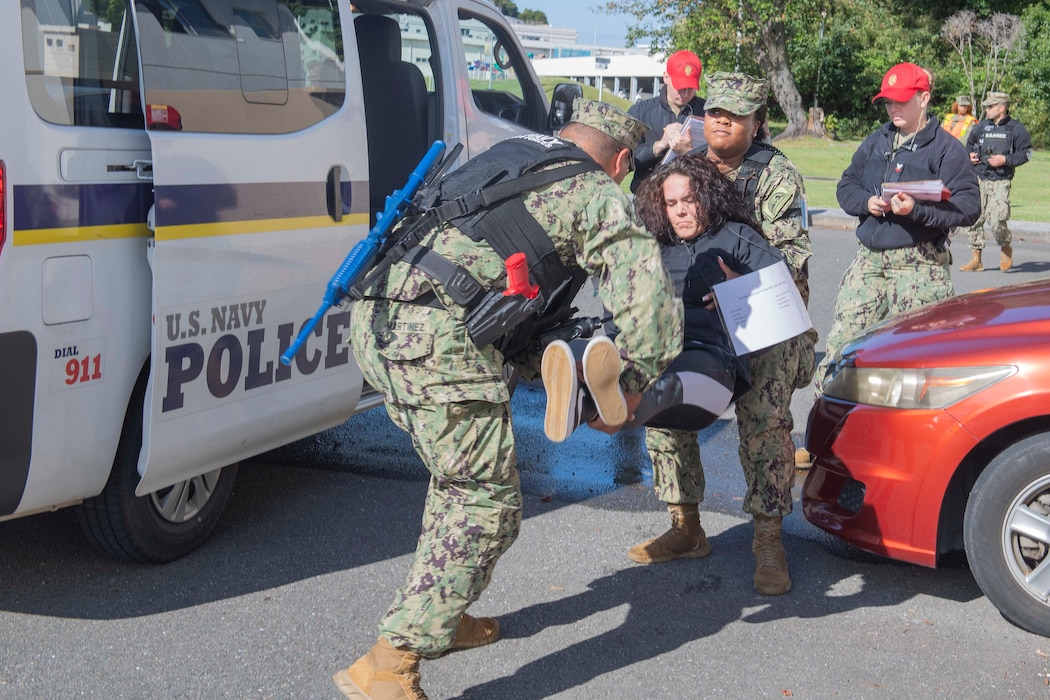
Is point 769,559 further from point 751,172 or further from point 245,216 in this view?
point 245,216

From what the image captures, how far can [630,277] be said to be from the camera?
9.21 ft

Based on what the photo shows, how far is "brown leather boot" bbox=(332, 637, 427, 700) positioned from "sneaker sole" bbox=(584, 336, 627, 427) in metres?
0.82

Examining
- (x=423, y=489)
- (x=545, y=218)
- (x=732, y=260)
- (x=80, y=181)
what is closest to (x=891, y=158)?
(x=732, y=260)

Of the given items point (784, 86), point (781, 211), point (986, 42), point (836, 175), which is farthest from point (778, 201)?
point (986, 42)

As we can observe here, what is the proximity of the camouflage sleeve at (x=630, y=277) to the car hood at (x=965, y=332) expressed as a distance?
136 centimetres

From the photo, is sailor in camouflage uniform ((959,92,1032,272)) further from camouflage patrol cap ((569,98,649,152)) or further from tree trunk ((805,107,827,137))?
tree trunk ((805,107,827,137))

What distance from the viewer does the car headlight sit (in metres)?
3.64

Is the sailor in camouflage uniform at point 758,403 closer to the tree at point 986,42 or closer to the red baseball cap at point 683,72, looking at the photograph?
the red baseball cap at point 683,72

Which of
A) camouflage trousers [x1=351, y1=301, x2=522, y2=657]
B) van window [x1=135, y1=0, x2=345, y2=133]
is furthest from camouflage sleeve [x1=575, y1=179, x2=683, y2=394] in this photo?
van window [x1=135, y1=0, x2=345, y2=133]

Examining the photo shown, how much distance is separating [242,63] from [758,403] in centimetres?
214

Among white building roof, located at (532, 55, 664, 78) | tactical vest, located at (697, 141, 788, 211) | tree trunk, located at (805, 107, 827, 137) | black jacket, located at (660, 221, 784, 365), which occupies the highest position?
white building roof, located at (532, 55, 664, 78)

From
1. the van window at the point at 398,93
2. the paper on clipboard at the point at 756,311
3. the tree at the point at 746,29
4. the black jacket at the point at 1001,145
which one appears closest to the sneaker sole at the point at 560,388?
the paper on clipboard at the point at 756,311

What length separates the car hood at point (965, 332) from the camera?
144 inches

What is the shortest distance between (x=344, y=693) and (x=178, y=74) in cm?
197
